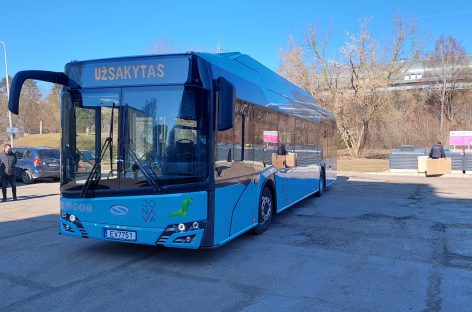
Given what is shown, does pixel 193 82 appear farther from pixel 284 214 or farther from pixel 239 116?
pixel 284 214

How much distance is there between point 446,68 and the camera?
4978cm

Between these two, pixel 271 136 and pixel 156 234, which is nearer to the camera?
pixel 156 234

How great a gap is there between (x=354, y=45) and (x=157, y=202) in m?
36.1

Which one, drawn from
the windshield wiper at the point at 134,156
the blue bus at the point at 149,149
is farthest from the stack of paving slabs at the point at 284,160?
the windshield wiper at the point at 134,156

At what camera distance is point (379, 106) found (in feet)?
123

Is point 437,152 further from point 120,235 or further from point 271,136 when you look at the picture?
point 120,235

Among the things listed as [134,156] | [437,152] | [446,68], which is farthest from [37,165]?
[446,68]

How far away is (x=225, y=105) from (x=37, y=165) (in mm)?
15291

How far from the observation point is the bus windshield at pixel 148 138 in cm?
551

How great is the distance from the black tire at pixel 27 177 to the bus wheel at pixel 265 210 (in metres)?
13.8

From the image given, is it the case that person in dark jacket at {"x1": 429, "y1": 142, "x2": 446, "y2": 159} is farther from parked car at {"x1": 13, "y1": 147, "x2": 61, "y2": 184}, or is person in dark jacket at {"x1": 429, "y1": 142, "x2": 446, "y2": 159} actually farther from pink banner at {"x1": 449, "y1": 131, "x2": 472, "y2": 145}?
parked car at {"x1": 13, "y1": 147, "x2": 61, "y2": 184}

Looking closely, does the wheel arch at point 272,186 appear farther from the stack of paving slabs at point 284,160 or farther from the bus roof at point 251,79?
the bus roof at point 251,79

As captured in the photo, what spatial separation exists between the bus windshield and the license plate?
21.7 inches

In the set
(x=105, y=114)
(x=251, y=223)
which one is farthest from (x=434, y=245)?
(x=105, y=114)
